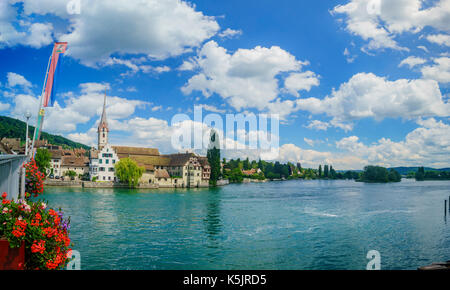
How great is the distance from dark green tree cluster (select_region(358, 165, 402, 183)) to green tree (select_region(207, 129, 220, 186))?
214ft

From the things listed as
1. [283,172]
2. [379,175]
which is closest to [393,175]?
[379,175]

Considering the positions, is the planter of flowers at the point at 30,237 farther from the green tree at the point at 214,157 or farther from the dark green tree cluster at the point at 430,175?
the dark green tree cluster at the point at 430,175

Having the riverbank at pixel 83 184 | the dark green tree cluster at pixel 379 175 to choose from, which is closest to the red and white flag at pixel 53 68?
the riverbank at pixel 83 184

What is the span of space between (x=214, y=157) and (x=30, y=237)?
6804 centimetres

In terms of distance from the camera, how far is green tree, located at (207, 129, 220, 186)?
72.9 meters

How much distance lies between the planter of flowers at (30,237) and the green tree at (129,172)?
185 feet

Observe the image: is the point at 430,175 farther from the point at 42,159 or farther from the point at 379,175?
the point at 42,159

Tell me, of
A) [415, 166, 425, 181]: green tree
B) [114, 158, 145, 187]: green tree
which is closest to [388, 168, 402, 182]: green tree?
[415, 166, 425, 181]: green tree

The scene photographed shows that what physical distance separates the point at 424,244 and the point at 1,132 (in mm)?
104394

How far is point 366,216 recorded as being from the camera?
27.4 m

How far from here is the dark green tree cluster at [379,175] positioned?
108 meters

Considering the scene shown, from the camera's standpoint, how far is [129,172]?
5972cm

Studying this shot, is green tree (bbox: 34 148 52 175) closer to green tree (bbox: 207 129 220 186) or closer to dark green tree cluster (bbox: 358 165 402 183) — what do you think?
green tree (bbox: 207 129 220 186)

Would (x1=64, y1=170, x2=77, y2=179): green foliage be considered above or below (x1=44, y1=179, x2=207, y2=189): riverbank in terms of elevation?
above
